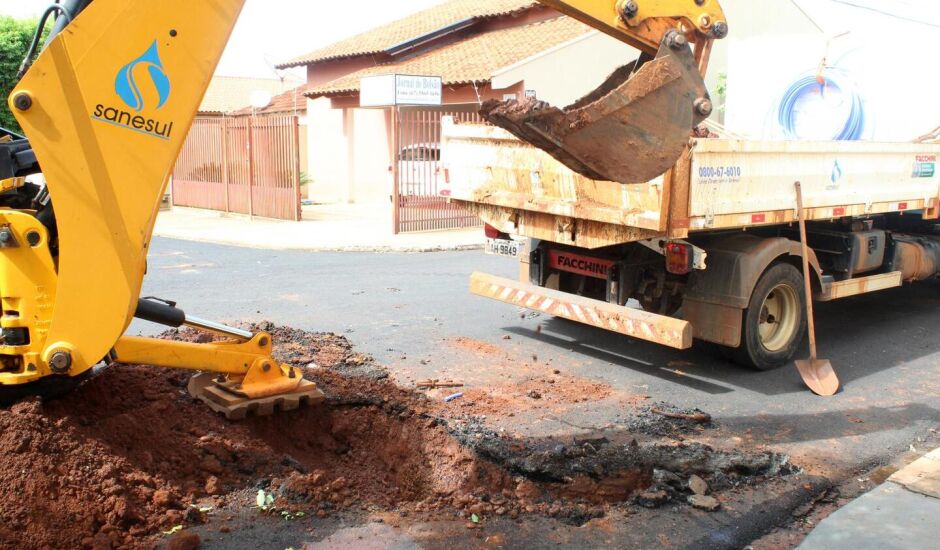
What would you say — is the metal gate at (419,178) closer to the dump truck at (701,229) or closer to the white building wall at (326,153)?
the white building wall at (326,153)

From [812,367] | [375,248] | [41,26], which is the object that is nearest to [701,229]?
[812,367]

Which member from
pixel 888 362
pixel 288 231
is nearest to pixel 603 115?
pixel 888 362

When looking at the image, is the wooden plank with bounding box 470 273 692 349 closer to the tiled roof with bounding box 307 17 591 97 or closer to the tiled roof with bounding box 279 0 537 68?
the tiled roof with bounding box 307 17 591 97

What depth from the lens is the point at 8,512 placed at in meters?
3.32

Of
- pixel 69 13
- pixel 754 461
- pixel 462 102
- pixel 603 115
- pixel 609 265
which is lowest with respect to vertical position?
pixel 754 461

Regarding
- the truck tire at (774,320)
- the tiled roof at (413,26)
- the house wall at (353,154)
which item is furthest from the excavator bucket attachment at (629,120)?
the tiled roof at (413,26)

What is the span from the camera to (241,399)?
457 cm

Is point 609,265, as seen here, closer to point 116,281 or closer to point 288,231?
point 116,281

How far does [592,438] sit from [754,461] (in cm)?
96

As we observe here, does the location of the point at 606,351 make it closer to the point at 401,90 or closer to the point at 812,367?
the point at 812,367

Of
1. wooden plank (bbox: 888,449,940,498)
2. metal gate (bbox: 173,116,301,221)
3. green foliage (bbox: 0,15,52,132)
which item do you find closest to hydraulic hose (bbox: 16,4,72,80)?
wooden plank (bbox: 888,449,940,498)

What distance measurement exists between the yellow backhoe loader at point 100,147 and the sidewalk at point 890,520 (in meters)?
2.19

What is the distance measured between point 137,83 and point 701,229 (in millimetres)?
4172

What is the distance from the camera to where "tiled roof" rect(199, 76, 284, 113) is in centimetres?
4567
